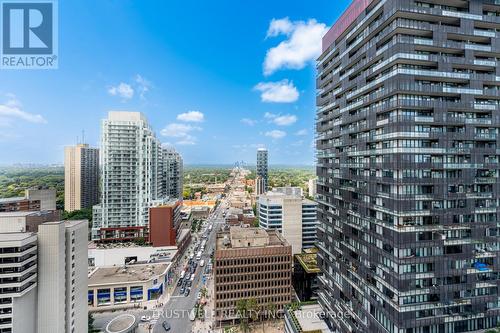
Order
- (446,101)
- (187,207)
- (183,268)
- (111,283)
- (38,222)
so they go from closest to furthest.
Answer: (446,101), (38,222), (111,283), (183,268), (187,207)

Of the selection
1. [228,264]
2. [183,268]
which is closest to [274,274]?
[228,264]

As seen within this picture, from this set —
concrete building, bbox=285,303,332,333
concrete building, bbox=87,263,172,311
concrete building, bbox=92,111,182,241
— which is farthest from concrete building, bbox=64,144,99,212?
concrete building, bbox=285,303,332,333

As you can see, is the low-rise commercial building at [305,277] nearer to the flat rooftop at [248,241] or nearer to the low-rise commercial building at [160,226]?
the flat rooftop at [248,241]

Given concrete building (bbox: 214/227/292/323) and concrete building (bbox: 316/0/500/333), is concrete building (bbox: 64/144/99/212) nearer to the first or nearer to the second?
concrete building (bbox: 214/227/292/323)

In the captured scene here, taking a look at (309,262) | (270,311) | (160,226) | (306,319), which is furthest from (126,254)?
(306,319)

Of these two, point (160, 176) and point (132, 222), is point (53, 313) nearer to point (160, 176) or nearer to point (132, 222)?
point (132, 222)

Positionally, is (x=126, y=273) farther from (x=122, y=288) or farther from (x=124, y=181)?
(x=124, y=181)
